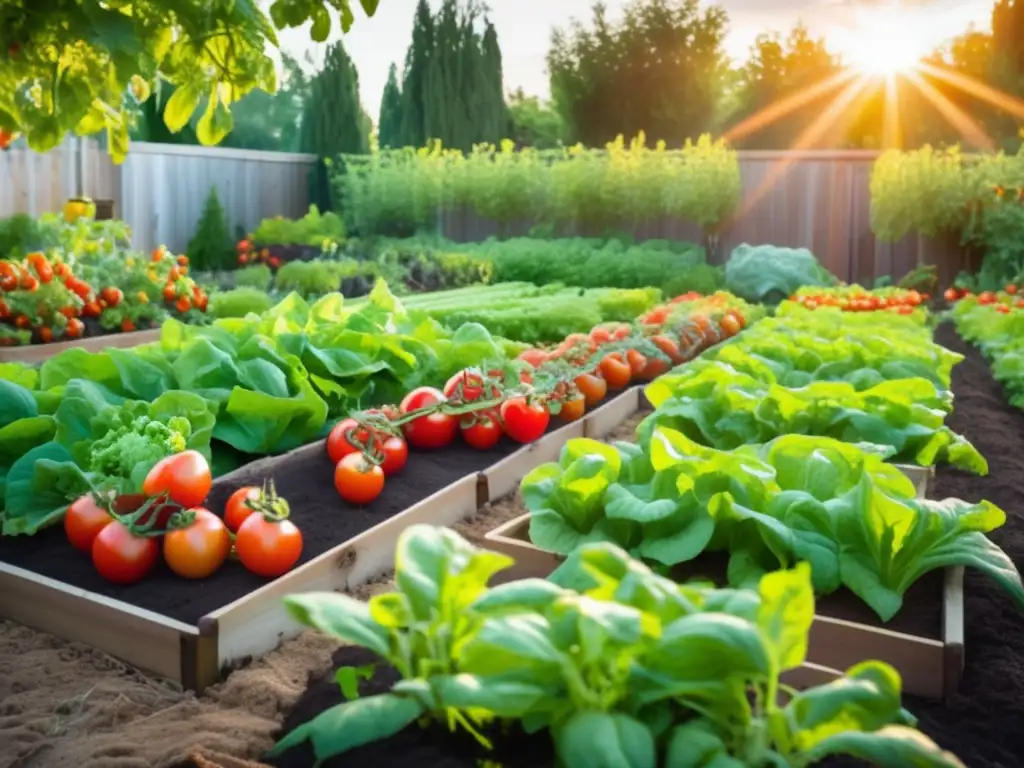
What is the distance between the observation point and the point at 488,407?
13.4 feet

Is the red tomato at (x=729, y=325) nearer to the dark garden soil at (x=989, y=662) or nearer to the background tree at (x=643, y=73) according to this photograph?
the dark garden soil at (x=989, y=662)

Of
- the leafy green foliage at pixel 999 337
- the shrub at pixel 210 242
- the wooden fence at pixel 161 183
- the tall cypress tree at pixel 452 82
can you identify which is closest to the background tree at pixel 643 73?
the tall cypress tree at pixel 452 82

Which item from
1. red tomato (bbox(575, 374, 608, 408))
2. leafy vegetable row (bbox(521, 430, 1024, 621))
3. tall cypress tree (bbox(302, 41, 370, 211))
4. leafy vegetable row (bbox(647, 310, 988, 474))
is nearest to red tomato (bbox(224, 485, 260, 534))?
leafy vegetable row (bbox(521, 430, 1024, 621))

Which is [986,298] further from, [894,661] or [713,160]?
[894,661]

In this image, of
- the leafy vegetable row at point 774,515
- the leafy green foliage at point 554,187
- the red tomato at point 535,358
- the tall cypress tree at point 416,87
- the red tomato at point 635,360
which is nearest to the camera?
the leafy vegetable row at point 774,515

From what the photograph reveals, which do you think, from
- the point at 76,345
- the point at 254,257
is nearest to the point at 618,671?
the point at 76,345

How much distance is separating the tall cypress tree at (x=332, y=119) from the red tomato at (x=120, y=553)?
15874mm

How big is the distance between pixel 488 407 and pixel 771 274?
338 inches

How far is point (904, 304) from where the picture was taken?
863 cm

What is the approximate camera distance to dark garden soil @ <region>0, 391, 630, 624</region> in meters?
2.71

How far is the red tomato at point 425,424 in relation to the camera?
3.95 metres

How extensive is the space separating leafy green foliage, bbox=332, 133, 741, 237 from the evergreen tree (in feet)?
9.07

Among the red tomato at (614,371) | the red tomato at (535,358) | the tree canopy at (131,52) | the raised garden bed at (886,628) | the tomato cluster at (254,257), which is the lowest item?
the raised garden bed at (886,628)

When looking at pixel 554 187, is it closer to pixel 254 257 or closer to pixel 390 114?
pixel 254 257
